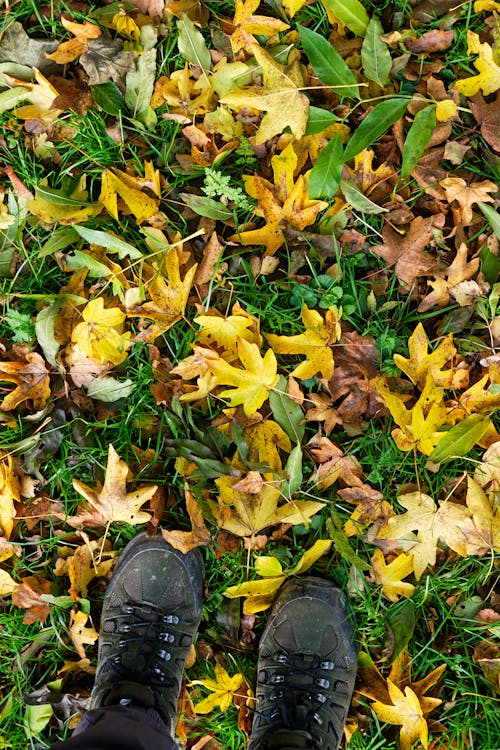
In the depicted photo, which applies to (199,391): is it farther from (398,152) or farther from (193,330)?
(398,152)

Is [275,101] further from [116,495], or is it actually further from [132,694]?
[132,694]

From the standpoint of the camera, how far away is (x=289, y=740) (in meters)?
1.93

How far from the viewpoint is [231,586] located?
2.07 meters

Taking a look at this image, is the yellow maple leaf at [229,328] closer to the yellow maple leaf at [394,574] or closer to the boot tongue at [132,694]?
the yellow maple leaf at [394,574]

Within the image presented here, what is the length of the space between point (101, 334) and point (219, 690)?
125 centimetres

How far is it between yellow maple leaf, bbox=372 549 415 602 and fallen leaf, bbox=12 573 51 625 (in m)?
1.11

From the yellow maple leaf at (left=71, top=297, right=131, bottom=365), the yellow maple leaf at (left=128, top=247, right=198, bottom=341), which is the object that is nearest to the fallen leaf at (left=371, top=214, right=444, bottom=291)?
the yellow maple leaf at (left=128, top=247, right=198, bottom=341)

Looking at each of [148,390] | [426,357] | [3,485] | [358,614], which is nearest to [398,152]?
Answer: [426,357]

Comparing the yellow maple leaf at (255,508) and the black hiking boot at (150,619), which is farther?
the black hiking boot at (150,619)

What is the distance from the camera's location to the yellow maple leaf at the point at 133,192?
2.03 meters

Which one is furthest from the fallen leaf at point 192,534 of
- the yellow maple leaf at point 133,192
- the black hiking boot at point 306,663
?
the yellow maple leaf at point 133,192

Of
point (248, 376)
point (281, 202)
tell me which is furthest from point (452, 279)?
point (248, 376)

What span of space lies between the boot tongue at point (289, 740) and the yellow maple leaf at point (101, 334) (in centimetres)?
131

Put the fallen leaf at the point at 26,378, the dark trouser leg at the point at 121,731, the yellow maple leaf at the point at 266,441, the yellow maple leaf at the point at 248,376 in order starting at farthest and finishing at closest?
the fallen leaf at the point at 26,378 → the yellow maple leaf at the point at 266,441 → the yellow maple leaf at the point at 248,376 → the dark trouser leg at the point at 121,731
